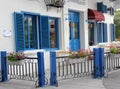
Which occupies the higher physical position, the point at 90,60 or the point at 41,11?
the point at 41,11

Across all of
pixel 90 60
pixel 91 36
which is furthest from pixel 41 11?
pixel 91 36

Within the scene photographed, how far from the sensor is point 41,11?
52.0 ft

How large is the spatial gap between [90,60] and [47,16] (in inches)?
171

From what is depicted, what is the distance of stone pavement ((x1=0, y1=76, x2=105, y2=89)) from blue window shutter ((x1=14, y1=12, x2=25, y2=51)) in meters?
2.49

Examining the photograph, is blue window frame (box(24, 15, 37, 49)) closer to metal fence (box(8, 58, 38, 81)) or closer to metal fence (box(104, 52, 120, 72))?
metal fence (box(8, 58, 38, 81))

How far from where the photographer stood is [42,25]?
52.8 ft

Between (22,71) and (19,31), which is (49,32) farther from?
(22,71)

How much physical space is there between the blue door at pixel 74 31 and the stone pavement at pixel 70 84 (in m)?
8.08

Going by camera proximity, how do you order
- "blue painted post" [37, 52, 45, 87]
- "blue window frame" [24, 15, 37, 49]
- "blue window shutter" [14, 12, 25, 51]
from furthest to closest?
"blue window frame" [24, 15, 37, 49] < "blue window shutter" [14, 12, 25, 51] < "blue painted post" [37, 52, 45, 87]

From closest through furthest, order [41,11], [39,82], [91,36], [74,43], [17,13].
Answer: [39,82], [17,13], [41,11], [74,43], [91,36]

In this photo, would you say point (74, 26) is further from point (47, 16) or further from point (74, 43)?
point (47, 16)

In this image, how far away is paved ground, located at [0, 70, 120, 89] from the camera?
10.6 metres

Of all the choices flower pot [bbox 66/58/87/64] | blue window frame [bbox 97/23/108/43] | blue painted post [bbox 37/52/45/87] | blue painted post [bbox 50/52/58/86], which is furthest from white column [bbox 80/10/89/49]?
blue painted post [bbox 37/52/45/87]

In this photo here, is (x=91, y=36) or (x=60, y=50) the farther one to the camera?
(x=91, y=36)
